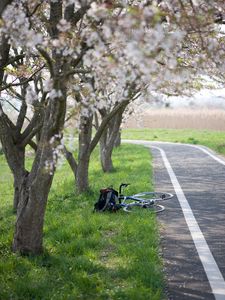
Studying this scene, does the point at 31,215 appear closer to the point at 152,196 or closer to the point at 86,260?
the point at 86,260

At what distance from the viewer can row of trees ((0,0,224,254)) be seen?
4.22m

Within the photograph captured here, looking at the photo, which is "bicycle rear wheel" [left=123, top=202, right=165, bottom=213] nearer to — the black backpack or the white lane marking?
the black backpack

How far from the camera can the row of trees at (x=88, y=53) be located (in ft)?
13.9

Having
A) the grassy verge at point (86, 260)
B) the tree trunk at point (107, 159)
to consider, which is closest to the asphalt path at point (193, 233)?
the grassy verge at point (86, 260)

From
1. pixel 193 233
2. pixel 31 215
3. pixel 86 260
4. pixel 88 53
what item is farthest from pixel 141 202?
pixel 88 53

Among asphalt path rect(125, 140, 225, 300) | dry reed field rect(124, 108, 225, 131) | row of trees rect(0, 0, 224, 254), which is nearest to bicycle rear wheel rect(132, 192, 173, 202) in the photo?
asphalt path rect(125, 140, 225, 300)

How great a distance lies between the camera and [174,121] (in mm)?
52219

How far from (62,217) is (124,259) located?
3.57 metres

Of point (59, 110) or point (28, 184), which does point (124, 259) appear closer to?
point (28, 184)

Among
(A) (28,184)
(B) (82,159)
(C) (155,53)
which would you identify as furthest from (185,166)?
(C) (155,53)

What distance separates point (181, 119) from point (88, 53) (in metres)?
46.6

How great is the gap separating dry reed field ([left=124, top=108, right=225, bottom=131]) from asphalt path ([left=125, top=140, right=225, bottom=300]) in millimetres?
27840

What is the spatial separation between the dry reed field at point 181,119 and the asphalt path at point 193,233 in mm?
27840

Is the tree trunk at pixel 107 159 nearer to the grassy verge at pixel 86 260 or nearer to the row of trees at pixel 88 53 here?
the grassy verge at pixel 86 260
